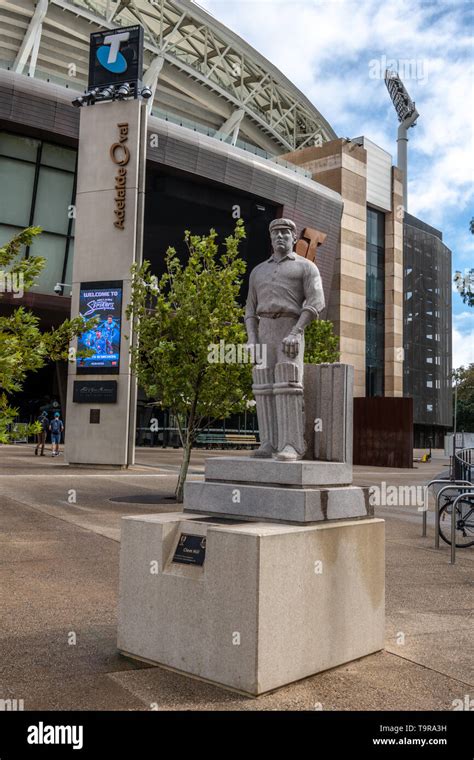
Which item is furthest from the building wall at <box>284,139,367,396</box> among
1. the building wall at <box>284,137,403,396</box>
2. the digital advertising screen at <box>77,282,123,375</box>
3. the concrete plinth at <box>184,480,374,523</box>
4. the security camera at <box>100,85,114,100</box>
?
the concrete plinth at <box>184,480,374,523</box>

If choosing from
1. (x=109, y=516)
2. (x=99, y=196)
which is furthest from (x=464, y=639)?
(x=99, y=196)

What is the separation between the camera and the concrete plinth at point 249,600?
4281mm

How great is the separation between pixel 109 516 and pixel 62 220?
1041 inches

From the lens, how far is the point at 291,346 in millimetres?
5910

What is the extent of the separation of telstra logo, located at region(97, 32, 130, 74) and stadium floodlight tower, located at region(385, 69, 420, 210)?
3556 inches

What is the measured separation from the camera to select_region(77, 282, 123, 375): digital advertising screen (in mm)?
24188

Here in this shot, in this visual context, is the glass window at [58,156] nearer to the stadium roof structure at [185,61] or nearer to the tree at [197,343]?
the stadium roof structure at [185,61]

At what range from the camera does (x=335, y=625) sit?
488 centimetres

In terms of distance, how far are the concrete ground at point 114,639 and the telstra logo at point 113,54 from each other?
20.1 meters

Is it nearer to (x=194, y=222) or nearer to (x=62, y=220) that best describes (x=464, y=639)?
(x=62, y=220)

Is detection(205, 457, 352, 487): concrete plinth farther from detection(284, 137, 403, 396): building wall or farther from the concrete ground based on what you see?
detection(284, 137, 403, 396): building wall

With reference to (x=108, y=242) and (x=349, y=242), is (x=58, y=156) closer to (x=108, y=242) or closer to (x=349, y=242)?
(x=108, y=242)

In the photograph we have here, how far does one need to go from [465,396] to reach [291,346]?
241 feet

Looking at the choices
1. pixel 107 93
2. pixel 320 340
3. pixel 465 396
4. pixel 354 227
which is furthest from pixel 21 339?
pixel 465 396
